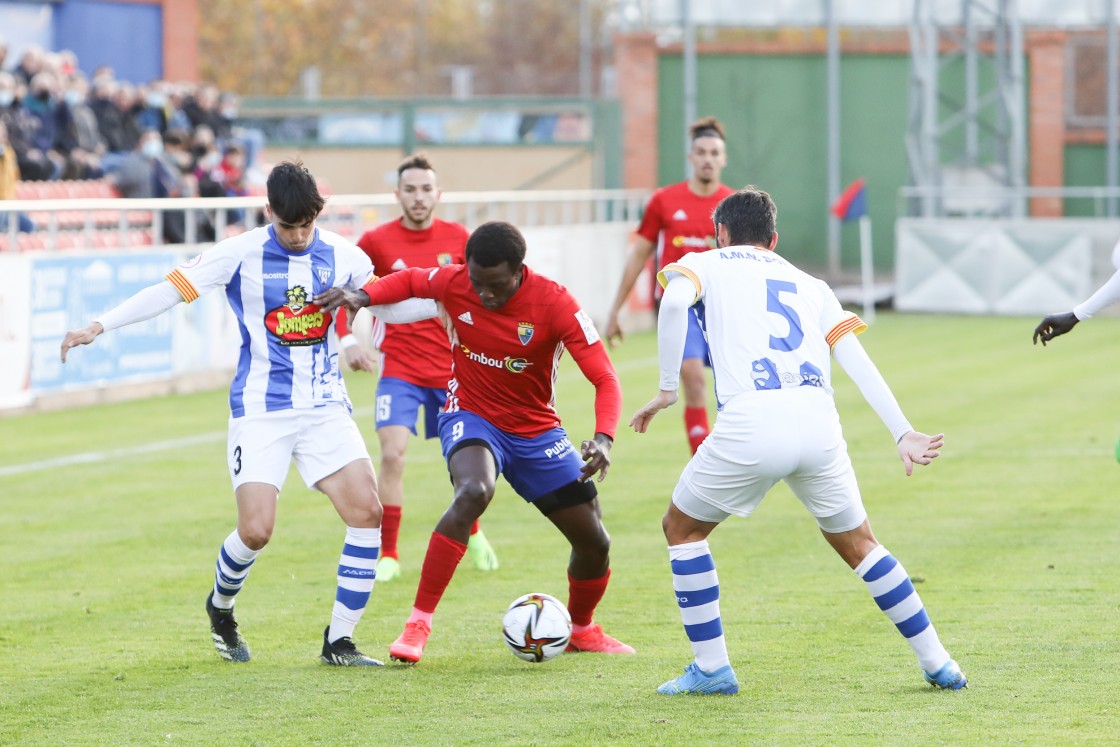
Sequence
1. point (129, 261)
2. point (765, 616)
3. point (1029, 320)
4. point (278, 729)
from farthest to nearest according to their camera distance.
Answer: point (1029, 320) → point (129, 261) → point (765, 616) → point (278, 729)

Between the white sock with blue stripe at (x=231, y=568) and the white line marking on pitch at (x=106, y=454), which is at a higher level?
the white sock with blue stripe at (x=231, y=568)

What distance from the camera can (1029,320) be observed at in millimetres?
27234

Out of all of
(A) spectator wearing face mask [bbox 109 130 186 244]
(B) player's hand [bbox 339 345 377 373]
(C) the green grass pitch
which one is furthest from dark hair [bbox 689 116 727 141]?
(A) spectator wearing face mask [bbox 109 130 186 244]

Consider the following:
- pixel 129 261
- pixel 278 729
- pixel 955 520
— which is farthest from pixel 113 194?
pixel 278 729

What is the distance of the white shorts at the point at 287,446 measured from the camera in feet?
22.2

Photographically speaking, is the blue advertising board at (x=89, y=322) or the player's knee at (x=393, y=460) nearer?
the player's knee at (x=393, y=460)

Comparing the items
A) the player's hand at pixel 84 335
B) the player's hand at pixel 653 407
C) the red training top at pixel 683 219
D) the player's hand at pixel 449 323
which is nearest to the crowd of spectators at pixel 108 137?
the red training top at pixel 683 219

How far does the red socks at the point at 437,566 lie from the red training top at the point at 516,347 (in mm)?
512

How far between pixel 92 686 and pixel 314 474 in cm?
113

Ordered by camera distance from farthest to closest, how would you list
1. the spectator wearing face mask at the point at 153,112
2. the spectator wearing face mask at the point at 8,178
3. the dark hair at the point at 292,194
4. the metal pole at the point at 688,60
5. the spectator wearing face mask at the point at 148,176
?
the metal pole at the point at 688,60
the spectator wearing face mask at the point at 153,112
the spectator wearing face mask at the point at 148,176
the spectator wearing face mask at the point at 8,178
the dark hair at the point at 292,194

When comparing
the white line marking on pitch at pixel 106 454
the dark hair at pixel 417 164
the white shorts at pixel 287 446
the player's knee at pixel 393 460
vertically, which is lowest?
the white line marking on pitch at pixel 106 454

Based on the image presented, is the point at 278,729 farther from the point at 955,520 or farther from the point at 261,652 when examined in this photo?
the point at 955,520

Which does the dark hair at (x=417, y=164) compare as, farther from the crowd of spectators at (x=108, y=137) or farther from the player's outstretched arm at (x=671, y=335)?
the crowd of spectators at (x=108, y=137)

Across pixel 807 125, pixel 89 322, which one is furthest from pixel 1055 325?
pixel 807 125
